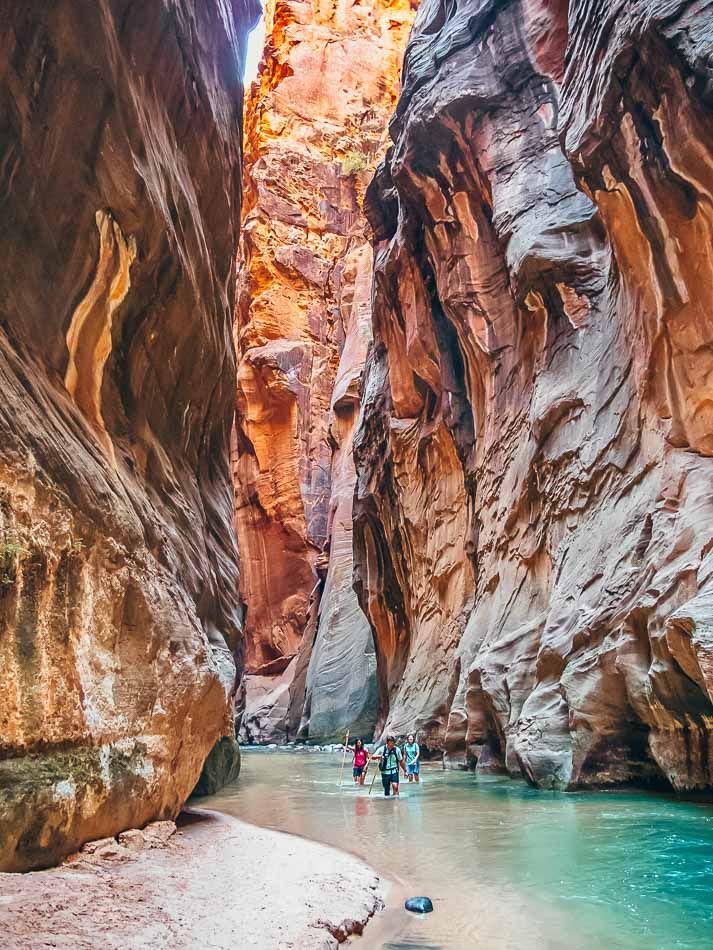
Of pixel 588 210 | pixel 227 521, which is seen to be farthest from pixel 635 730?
pixel 588 210

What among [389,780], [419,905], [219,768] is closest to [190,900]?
[419,905]

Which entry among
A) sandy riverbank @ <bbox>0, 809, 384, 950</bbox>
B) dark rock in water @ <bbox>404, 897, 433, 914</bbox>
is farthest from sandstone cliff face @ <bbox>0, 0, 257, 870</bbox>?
dark rock in water @ <bbox>404, 897, 433, 914</bbox>

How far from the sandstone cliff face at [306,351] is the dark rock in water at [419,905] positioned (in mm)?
29196

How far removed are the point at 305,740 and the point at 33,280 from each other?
31764 millimetres

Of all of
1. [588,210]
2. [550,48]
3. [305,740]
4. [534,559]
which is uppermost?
[550,48]

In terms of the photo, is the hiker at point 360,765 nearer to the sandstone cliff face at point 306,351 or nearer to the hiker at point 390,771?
the hiker at point 390,771

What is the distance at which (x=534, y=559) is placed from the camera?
17.2 meters

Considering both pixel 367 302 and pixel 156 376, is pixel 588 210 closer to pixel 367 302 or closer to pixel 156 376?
pixel 156 376

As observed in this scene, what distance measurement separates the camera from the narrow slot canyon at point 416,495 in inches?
227

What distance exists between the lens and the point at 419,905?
535 cm

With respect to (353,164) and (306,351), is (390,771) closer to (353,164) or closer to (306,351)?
(306,351)

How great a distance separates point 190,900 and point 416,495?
2166 centimetres

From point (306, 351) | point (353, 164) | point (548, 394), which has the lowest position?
point (548, 394)

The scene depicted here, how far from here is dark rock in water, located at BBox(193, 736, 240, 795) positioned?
13242mm
